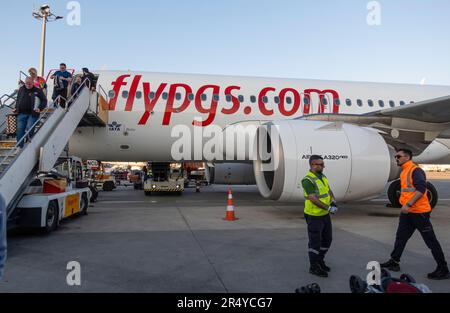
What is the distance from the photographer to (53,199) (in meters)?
6.25

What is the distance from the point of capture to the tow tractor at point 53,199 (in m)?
5.75

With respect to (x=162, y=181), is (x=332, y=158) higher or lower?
higher

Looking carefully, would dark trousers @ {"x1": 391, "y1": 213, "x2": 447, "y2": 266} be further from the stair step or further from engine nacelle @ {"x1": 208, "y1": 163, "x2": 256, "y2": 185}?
engine nacelle @ {"x1": 208, "y1": 163, "x2": 256, "y2": 185}

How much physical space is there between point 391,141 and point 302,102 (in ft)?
10.5

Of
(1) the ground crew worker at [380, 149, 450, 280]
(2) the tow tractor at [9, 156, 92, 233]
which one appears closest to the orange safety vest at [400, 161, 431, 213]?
(1) the ground crew worker at [380, 149, 450, 280]

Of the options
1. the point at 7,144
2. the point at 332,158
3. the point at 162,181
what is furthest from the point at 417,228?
the point at 162,181

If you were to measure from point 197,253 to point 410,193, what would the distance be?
2941 millimetres

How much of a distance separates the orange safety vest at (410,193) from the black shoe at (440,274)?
0.69 metres

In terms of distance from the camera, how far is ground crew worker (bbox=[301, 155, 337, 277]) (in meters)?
4.11

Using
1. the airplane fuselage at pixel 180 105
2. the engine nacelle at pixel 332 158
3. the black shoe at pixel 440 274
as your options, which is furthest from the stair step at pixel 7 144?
the black shoe at pixel 440 274

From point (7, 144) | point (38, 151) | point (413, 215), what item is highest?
point (7, 144)

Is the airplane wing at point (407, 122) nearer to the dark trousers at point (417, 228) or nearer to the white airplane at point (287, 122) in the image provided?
the white airplane at point (287, 122)

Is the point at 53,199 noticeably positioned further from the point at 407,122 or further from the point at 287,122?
the point at 407,122
